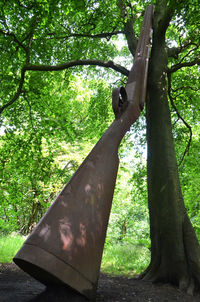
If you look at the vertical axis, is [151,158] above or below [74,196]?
above

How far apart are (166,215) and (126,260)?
3429 mm

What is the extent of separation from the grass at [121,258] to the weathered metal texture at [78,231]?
3772 mm

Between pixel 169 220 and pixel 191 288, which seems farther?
pixel 169 220

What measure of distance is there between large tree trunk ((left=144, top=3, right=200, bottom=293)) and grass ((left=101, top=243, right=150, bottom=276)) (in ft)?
5.49

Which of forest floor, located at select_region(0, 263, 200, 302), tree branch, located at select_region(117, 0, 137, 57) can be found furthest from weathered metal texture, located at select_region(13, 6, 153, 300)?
tree branch, located at select_region(117, 0, 137, 57)

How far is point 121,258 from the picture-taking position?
24.4 ft

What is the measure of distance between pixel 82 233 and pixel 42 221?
1.30ft

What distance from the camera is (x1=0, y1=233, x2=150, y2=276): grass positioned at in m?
6.27

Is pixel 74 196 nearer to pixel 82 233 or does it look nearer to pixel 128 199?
pixel 82 233

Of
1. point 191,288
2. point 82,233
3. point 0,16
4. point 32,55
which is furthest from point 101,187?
point 32,55

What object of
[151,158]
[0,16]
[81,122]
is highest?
[81,122]

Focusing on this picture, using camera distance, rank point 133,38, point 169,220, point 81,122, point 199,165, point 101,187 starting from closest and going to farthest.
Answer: point 101,187 → point 169,220 → point 133,38 → point 199,165 → point 81,122

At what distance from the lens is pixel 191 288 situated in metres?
3.97

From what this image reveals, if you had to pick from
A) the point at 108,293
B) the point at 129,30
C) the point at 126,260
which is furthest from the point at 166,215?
the point at 129,30
